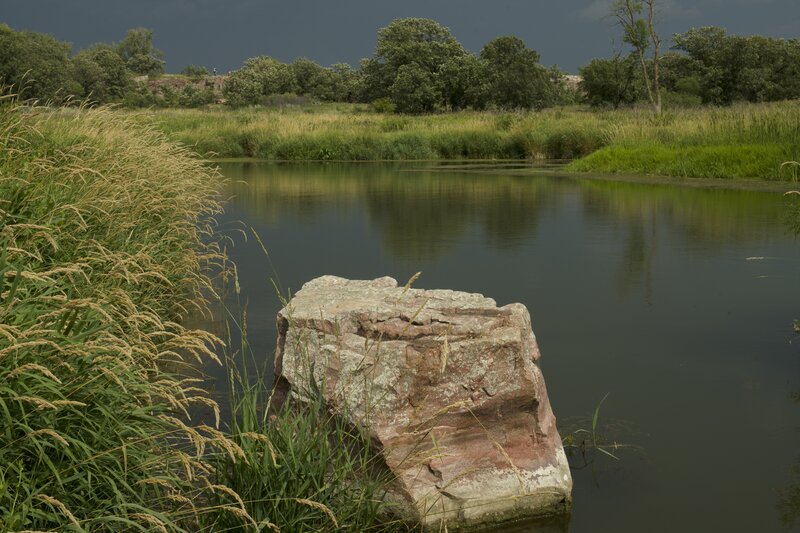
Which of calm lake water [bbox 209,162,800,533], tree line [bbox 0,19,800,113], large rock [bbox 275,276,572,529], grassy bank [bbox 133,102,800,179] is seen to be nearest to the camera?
large rock [bbox 275,276,572,529]

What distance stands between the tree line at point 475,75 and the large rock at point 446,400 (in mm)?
34879

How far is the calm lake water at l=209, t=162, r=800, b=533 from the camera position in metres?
3.96

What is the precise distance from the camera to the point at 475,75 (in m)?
50.3

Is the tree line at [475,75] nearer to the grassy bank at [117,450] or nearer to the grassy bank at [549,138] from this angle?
the grassy bank at [549,138]

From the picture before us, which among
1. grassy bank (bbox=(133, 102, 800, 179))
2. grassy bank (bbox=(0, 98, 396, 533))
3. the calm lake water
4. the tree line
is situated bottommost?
the calm lake water

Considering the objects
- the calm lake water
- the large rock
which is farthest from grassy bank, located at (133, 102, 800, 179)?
the large rock

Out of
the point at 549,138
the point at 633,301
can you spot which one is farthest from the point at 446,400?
the point at 549,138

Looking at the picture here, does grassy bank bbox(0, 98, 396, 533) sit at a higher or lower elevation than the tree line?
lower

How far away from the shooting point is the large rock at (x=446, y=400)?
3.48 metres

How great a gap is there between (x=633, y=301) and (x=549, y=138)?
67.9ft

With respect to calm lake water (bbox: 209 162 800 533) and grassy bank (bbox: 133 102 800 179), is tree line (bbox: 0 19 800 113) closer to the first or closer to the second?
grassy bank (bbox: 133 102 800 179)

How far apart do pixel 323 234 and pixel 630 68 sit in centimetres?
3932

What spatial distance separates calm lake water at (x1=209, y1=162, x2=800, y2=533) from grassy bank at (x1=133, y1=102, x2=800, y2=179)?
2403 mm

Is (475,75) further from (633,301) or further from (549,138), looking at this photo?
(633,301)
